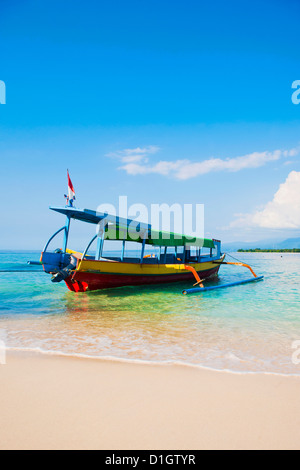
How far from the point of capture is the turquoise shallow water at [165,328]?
17.6ft

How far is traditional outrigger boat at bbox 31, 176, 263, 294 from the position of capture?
42.2 feet

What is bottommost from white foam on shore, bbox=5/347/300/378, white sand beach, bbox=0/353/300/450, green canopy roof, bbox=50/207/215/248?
white foam on shore, bbox=5/347/300/378

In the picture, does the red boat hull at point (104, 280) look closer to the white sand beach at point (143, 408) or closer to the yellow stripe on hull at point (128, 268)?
the yellow stripe on hull at point (128, 268)

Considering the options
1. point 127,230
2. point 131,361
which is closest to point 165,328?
point 131,361

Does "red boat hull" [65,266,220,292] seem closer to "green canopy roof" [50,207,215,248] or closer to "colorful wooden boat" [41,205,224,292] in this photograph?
"colorful wooden boat" [41,205,224,292]

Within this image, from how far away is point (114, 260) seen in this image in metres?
16.0

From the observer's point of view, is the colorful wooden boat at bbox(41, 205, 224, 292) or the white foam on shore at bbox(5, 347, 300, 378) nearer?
the white foam on shore at bbox(5, 347, 300, 378)

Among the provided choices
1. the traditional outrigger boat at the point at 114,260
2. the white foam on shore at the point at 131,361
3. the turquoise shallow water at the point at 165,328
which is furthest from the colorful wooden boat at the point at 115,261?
the white foam on shore at the point at 131,361

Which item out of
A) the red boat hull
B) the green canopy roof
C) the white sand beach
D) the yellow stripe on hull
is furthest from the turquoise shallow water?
Result: the green canopy roof

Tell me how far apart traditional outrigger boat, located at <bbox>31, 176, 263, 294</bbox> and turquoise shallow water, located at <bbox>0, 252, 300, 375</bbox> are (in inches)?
48.7

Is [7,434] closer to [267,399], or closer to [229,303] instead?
[267,399]

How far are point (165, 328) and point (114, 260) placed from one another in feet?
28.9

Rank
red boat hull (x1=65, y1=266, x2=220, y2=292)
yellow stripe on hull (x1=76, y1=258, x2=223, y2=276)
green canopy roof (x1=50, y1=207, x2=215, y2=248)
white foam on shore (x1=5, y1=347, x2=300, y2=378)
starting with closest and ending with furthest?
white foam on shore (x1=5, y1=347, x2=300, y2=378) < green canopy roof (x1=50, y1=207, x2=215, y2=248) < yellow stripe on hull (x1=76, y1=258, x2=223, y2=276) < red boat hull (x1=65, y1=266, x2=220, y2=292)
